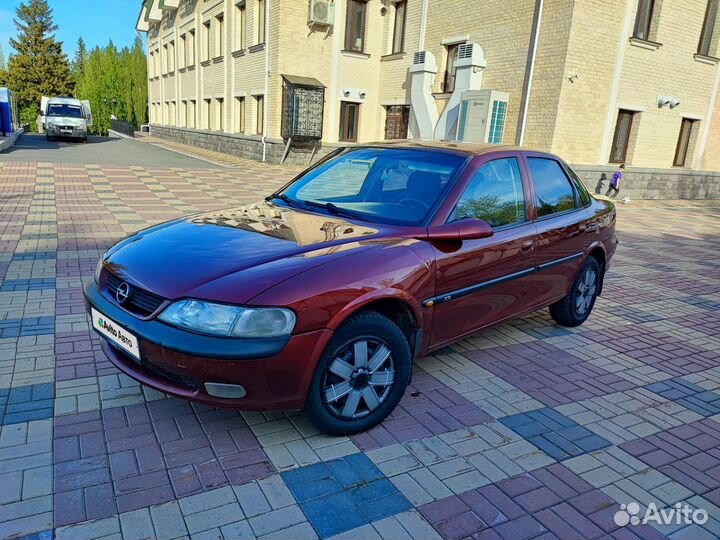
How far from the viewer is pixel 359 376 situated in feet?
9.61

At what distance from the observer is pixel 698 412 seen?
3686 millimetres

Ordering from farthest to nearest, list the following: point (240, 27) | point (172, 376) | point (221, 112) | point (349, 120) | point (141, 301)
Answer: point (221, 112), point (240, 27), point (349, 120), point (141, 301), point (172, 376)

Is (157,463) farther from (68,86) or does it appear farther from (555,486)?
(68,86)

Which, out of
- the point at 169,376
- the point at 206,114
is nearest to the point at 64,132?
the point at 206,114

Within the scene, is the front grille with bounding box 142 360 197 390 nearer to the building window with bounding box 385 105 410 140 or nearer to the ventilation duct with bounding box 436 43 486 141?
the ventilation duct with bounding box 436 43 486 141

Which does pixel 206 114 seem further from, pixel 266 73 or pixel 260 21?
pixel 266 73

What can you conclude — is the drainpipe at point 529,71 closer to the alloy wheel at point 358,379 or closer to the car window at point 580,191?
the car window at point 580,191

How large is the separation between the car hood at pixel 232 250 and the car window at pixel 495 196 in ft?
2.21

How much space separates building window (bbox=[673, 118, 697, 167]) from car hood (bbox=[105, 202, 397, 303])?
19.7m

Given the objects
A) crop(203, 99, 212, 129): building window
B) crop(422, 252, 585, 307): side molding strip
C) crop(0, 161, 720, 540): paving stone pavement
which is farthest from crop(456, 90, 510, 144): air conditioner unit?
crop(203, 99, 212, 129): building window

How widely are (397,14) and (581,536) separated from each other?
2198 cm

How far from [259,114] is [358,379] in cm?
2031

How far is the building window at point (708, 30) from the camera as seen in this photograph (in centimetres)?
1734

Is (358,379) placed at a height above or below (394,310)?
below
